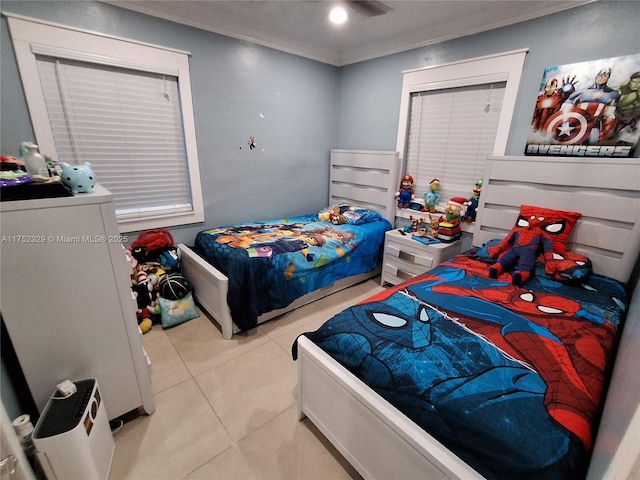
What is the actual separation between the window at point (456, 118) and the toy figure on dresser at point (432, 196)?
8 cm

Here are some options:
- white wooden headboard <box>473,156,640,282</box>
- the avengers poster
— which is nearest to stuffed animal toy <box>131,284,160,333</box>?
white wooden headboard <box>473,156,640,282</box>

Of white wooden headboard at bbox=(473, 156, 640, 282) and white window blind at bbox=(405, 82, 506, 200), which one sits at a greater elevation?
white window blind at bbox=(405, 82, 506, 200)

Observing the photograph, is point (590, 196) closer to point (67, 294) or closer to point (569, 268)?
point (569, 268)

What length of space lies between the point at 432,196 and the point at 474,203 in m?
0.44

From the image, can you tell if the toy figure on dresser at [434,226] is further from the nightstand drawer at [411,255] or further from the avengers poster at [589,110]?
the avengers poster at [589,110]

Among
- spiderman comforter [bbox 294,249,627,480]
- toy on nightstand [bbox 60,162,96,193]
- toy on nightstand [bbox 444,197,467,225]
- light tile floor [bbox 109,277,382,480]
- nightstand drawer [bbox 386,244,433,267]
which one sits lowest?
light tile floor [bbox 109,277,382,480]

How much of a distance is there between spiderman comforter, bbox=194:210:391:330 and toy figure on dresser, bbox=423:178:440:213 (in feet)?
1.64

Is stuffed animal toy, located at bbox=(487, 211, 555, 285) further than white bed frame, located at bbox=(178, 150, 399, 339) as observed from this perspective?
No

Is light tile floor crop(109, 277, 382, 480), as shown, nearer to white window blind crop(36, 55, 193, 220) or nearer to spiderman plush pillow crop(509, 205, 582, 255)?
white window blind crop(36, 55, 193, 220)

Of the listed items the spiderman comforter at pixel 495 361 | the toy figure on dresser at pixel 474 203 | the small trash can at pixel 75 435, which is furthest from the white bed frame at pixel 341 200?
the spiderman comforter at pixel 495 361

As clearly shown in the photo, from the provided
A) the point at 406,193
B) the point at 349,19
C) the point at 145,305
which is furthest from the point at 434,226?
the point at 145,305

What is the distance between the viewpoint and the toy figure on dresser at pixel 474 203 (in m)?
2.71

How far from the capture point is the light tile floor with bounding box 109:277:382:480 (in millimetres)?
1363

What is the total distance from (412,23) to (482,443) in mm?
3254
